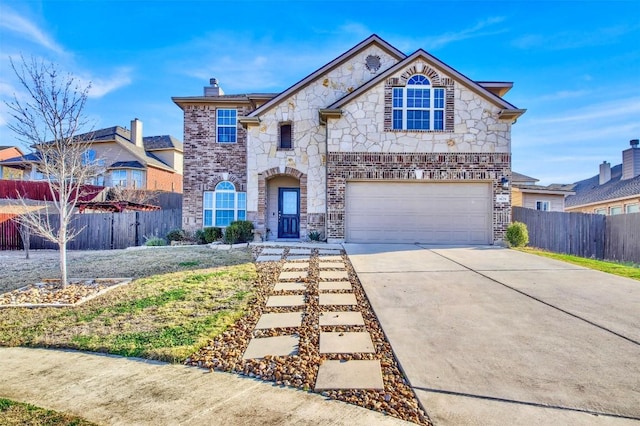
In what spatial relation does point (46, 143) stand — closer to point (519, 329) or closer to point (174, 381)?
point (174, 381)

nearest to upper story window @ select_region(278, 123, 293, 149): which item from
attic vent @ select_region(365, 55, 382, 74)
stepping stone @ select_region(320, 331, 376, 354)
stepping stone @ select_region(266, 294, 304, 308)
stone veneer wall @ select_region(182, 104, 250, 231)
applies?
stone veneer wall @ select_region(182, 104, 250, 231)

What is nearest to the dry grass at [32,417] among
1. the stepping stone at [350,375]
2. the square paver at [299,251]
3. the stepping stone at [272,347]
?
the stepping stone at [272,347]

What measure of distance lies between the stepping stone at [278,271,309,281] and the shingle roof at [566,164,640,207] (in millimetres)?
23129

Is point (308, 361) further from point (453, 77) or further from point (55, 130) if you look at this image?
point (453, 77)

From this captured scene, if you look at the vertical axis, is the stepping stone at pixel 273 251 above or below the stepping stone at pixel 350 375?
above

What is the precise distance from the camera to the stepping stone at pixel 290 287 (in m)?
6.75

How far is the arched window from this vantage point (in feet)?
44.4

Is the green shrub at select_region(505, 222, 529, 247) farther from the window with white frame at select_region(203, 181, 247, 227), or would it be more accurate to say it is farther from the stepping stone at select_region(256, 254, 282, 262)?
the window with white frame at select_region(203, 181, 247, 227)

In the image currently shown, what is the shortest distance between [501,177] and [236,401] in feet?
43.2

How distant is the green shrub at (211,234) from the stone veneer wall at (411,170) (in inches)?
189

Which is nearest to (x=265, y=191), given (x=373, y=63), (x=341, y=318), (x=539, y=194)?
(x=373, y=63)

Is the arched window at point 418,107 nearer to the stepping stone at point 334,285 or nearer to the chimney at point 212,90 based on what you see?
the stepping stone at point 334,285

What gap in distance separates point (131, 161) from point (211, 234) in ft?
56.7

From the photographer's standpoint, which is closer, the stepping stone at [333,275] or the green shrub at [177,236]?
the stepping stone at [333,275]
